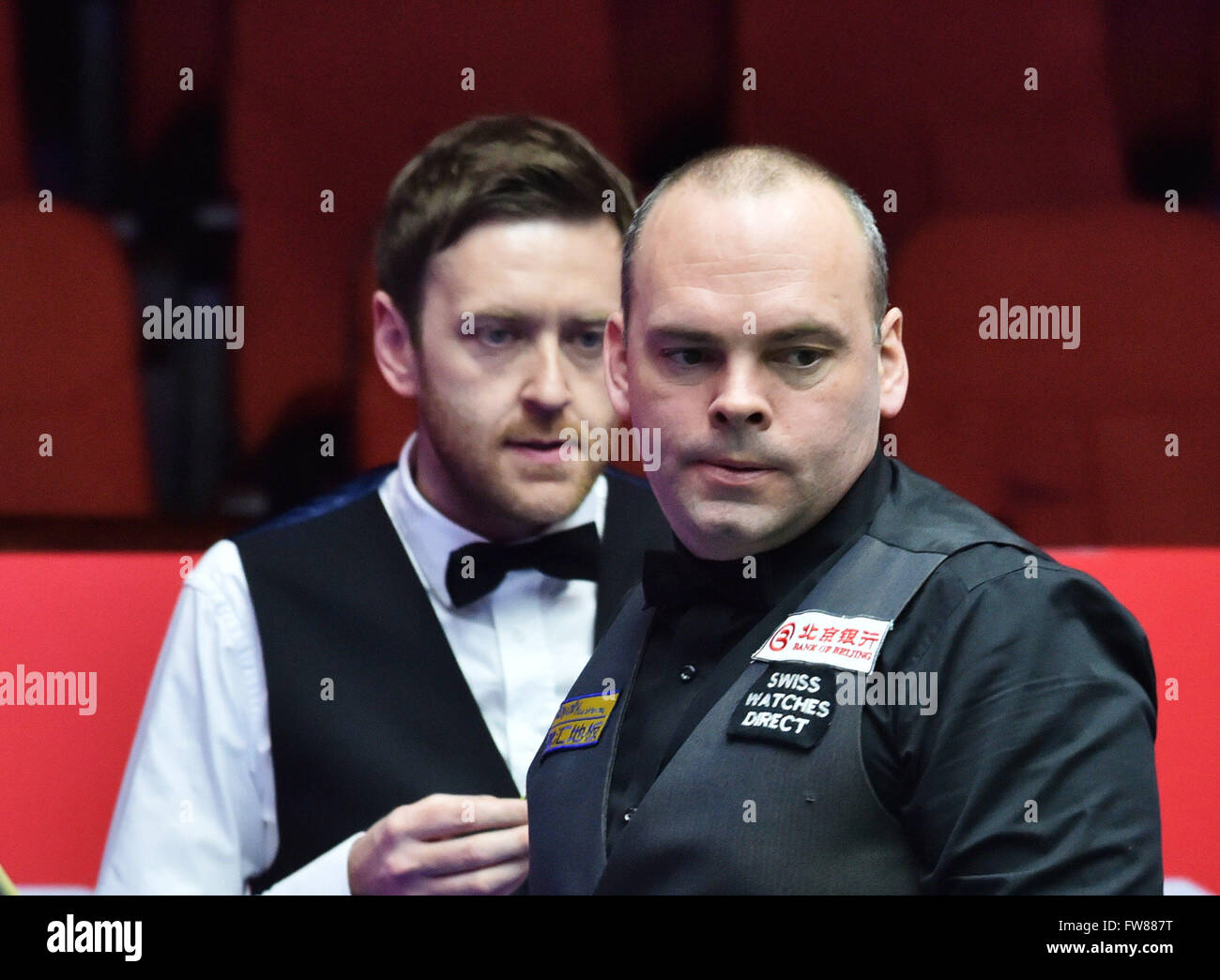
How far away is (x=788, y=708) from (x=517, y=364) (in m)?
0.98

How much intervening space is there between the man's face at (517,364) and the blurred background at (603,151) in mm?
223

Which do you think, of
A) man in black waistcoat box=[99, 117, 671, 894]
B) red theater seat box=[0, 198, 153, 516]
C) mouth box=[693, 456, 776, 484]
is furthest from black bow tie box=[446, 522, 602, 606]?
mouth box=[693, 456, 776, 484]

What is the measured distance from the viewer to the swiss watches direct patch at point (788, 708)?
1446 millimetres

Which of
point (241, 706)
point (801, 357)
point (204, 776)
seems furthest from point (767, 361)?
point (204, 776)

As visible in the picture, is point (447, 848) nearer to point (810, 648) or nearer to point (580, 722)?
point (580, 722)

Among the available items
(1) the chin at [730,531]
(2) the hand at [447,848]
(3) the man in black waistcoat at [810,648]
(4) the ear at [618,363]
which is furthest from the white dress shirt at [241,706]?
(1) the chin at [730,531]

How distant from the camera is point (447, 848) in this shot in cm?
210

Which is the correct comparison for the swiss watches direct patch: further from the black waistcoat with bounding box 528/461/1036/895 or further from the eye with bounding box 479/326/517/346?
the eye with bounding box 479/326/517/346

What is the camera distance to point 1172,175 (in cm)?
256

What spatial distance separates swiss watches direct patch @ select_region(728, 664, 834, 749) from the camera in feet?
4.75

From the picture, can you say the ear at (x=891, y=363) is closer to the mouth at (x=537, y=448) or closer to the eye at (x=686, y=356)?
the eye at (x=686, y=356)
